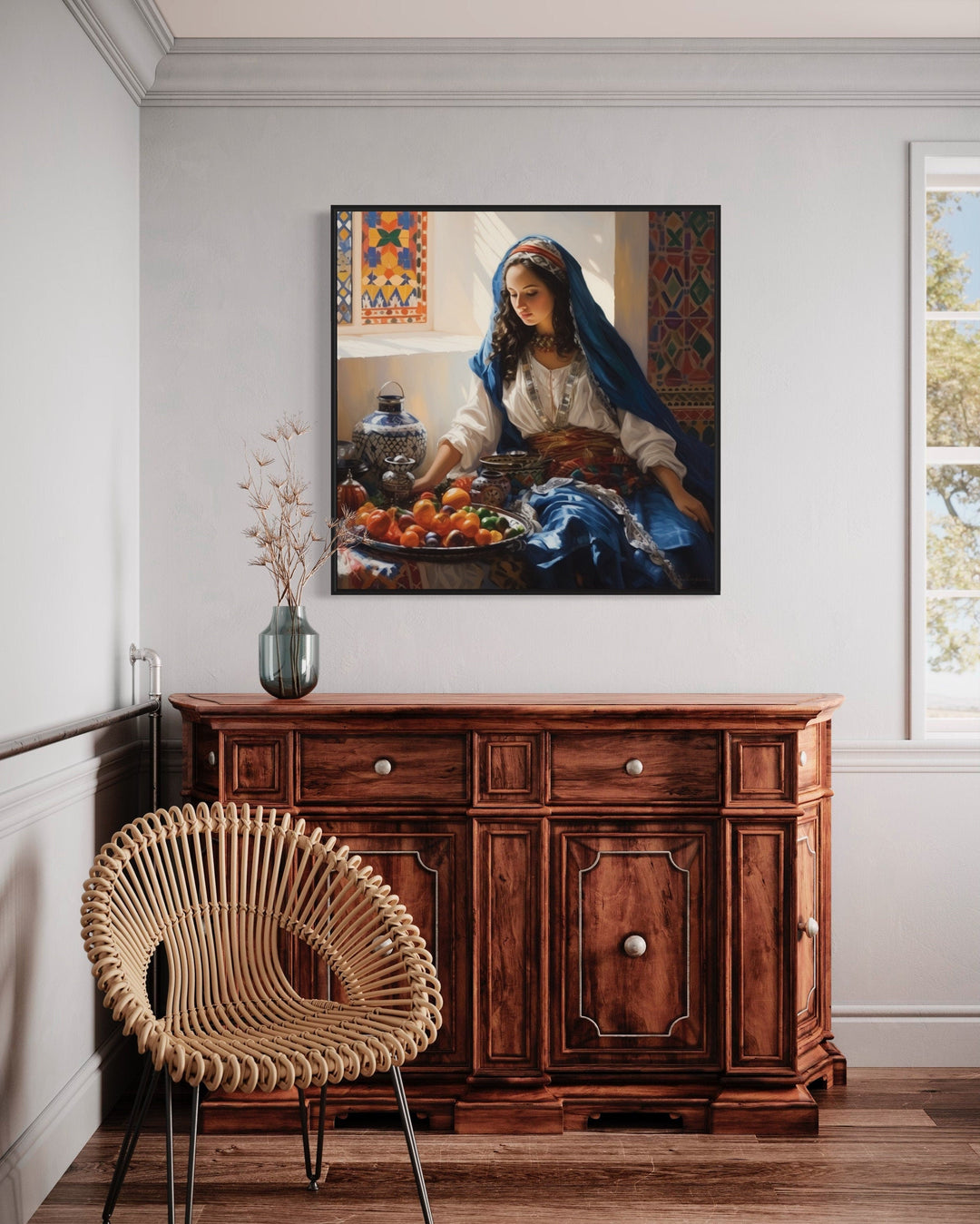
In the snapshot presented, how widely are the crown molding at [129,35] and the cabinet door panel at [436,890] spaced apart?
1997 mm

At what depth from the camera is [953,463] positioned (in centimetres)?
309

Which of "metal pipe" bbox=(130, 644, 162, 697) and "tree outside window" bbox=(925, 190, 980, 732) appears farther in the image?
"tree outside window" bbox=(925, 190, 980, 732)

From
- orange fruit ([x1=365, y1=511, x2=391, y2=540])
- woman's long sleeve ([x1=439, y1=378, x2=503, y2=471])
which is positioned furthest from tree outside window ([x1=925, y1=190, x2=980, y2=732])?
orange fruit ([x1=365, y1=511, x2=391, y2=540])

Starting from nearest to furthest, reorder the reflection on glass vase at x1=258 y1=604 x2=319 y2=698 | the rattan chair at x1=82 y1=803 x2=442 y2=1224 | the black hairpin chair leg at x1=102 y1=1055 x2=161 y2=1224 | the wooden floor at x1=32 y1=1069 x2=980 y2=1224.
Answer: the rattan chair at x1=82 y1=803 x2=442 y2=1224 → the black hairpin chair leg at x1=102 y1=1055 x2=161 y2=1224 → the wooden floor at x1=32 y1=1069 x2=980 y2=1224 → the reflection on glass vase at x1=258 y1=604 x2=319 y2=698

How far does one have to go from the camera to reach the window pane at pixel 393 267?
9.52 feet

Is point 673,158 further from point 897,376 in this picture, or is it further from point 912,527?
point 912,527

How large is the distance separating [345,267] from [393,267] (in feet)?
0.44

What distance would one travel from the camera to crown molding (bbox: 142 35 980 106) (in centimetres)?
286

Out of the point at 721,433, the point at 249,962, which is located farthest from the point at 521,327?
the point at 249,962

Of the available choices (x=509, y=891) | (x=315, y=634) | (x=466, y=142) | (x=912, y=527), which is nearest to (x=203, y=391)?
(x=315, y=634)

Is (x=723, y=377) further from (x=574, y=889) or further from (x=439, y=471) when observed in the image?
(x=574, y=889)

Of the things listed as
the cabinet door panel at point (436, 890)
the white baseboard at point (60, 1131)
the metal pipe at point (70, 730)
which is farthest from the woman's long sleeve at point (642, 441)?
the white baseboard at point (60, 1131)

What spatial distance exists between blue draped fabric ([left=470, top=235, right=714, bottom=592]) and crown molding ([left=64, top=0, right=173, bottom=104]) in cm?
108

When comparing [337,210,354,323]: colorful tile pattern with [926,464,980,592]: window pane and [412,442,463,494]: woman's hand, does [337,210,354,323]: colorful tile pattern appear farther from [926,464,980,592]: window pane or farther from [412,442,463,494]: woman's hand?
[926,464,980,592]: window pane
